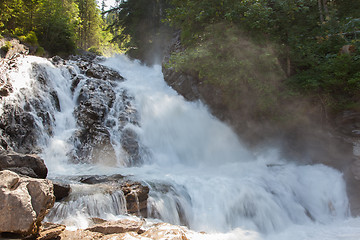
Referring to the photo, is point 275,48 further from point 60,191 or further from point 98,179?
point 60,191

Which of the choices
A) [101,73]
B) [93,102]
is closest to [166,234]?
[93,102]

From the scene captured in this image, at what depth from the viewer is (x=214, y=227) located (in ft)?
21.0

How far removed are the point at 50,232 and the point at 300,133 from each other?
10123 millimetres

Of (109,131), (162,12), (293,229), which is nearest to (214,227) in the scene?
(293,229)

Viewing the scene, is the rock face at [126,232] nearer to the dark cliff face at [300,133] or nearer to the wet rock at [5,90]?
the dark cliff face at [300,133]

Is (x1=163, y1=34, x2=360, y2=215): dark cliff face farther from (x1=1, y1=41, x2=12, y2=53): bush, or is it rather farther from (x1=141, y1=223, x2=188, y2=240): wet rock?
(x1=1, y1=41, x2=12, y2=53): bush

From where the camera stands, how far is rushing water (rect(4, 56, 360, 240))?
6242mm

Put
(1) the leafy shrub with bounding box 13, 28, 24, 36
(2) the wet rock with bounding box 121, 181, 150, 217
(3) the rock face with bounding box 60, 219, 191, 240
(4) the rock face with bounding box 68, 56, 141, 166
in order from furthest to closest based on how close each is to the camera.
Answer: (1) the leafy shrub with bounding box 13, 28, 24, 36
(4) the rock face with bounding box 68, 56, 141, 166
(2) the wet rock with bounding box 121, 181, 150, 217
(3) the rock face with bounding box 60, 219, 191, 240

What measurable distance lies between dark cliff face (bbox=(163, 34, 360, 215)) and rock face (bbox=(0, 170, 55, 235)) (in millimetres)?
8333

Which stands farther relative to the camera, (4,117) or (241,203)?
(4,117)

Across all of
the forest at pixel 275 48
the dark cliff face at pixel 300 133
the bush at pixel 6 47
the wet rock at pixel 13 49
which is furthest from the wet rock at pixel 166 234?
the bush at pixel 6 47

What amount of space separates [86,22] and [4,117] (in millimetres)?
28170

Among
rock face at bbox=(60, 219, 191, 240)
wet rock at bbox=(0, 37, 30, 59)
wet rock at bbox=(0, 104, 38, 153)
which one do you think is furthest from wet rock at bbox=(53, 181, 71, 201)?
wet rock at bbox=(0, 37, 30, 59)

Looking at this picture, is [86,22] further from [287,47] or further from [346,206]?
[346,206]
